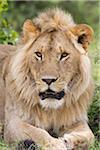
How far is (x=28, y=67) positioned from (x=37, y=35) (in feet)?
0.95

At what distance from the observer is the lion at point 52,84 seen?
753cm

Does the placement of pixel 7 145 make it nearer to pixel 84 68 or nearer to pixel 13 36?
pixel 84 68

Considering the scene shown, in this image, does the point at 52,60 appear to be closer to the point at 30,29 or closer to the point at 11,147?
the point at 30,29

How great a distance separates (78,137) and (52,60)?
0.71 metres

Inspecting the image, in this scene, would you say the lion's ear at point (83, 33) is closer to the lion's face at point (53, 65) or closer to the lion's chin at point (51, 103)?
the lion's face at point (53, 65)

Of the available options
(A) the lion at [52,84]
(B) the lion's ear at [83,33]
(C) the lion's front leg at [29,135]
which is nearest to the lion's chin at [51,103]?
(A) the lion at [52,84]

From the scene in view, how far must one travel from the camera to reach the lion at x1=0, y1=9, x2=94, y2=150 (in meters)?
7.53

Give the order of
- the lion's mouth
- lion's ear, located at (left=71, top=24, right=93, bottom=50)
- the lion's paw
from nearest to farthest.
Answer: the lion's mouth < the lion's paw < lion's ear, located at (left=71, top=24, right=93, bottom=50)

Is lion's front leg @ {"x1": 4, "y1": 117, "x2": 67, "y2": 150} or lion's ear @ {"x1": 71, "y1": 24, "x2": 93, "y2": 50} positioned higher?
lion's ear @ {"x1": 71, "y1": 24, "x2": 93, "y2": 50}

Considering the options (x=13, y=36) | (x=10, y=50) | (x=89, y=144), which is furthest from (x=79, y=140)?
(x=13, y=36)

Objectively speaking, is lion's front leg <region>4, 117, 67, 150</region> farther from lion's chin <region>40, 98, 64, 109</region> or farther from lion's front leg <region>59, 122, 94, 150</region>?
lion's chin <region>40, 98, 64, 109</region>

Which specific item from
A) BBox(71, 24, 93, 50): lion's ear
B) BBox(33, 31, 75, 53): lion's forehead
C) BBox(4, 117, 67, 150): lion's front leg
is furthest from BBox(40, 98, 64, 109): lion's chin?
BBox(71, 24, 93, 50): lion's ear

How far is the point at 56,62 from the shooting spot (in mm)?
7535

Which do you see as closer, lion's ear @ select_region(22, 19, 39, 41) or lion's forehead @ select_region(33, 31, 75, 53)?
lion's forehead @ select_region(33, 31, 75, 53)
